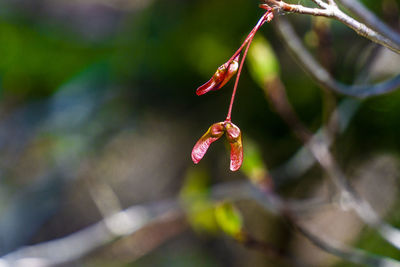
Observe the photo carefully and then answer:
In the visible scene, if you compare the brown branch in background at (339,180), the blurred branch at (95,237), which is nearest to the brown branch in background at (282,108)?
the brown branch in background at (339,180)

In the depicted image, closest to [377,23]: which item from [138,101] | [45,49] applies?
[138,101]

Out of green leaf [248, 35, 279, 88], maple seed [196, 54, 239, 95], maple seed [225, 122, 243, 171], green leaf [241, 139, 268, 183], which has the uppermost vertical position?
green leaf [248, 35, 279, 88]

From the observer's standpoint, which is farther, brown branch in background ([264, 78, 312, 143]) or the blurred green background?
the blurred green background

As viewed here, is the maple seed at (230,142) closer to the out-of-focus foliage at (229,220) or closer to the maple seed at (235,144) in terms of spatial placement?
the maple seed at (235,144)

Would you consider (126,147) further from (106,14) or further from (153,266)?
(106,14)

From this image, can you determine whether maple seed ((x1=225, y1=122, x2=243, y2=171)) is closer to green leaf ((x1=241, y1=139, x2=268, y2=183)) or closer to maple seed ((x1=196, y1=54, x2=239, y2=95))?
maple seed ((x1=196, y1=54, x2=239, y2=95))

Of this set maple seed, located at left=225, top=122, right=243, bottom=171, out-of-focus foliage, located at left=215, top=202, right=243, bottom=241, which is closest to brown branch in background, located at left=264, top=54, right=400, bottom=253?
out-of-focus foliage, located at left=215, top=202, right=243, bottom=241

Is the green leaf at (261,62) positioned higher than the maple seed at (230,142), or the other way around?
the green leaf at (261,62)

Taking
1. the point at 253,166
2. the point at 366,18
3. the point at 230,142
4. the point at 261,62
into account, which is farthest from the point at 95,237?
the point at 366,18
